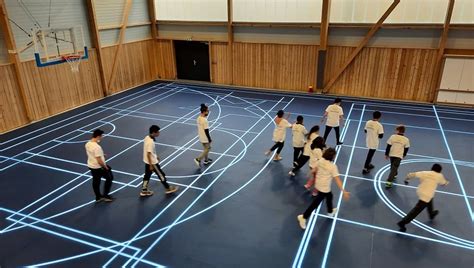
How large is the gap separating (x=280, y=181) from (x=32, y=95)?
37.6 ft

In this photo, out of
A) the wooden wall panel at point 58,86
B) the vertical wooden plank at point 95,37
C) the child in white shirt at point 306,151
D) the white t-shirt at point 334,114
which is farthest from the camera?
the vertical wooden plank at point 95,37

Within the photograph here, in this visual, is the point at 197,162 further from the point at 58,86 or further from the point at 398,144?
the point at 58,86

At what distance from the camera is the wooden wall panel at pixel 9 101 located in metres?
13.2

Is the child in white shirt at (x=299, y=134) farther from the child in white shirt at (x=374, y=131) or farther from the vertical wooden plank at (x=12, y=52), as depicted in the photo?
the vertical wooden plank at (x=12, y=52)

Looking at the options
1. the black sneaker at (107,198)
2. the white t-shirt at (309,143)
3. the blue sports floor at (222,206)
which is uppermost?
the white t-shirt at (309,143)

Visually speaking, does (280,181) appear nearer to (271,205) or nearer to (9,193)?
(271,205)

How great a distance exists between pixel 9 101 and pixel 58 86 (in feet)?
7.83

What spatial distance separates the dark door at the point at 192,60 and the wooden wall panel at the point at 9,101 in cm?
989

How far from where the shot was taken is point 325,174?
22.6ft

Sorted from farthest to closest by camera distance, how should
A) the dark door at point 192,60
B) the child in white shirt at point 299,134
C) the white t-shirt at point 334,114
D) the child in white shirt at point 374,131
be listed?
the dark door at point 192,60 → the white t-shirt at point 334,114 → the child in white shirt at point 299,134 → the child in white shirt at point 374,131

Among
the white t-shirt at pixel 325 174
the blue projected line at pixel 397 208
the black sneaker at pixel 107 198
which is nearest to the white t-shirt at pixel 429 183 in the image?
the blue projected line at pixel 397 208

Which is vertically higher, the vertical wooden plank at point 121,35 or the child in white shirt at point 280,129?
the vertical wooden plank at point 121,35

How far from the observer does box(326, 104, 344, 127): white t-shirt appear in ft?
35.6

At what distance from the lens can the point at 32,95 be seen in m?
14.3
